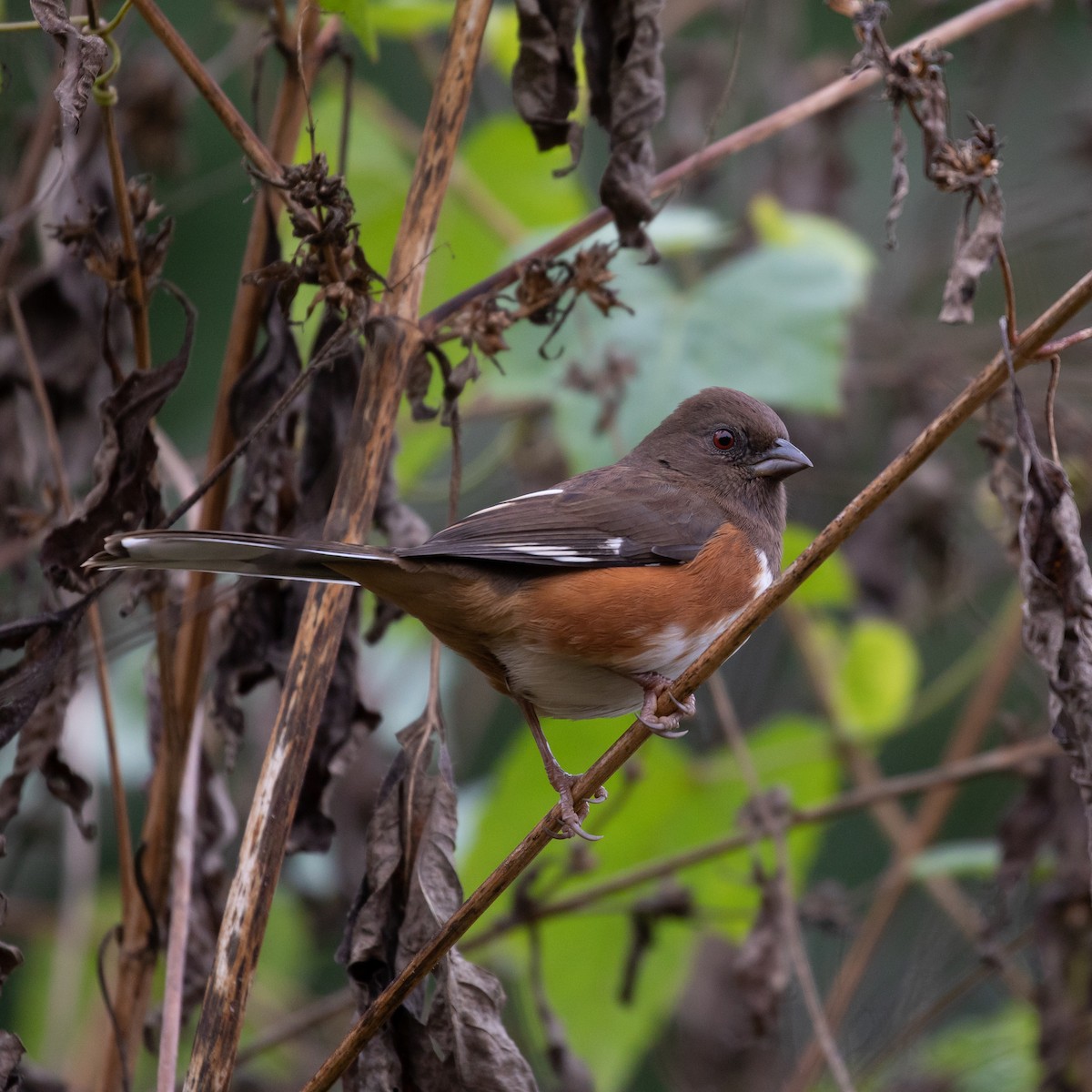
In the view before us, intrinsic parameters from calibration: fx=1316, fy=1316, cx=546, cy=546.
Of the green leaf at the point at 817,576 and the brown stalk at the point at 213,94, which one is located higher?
the brown stalk at the point at 213,94

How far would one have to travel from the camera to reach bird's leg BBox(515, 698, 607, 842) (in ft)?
7.50

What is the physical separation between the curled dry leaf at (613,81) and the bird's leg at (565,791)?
40.0 inches

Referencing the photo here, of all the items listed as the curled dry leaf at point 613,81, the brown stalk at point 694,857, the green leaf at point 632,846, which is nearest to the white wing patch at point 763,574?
the brown stalk at point 694,857

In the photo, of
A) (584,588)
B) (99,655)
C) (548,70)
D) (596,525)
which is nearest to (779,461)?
(596,525)

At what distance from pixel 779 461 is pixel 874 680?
118 centimetres

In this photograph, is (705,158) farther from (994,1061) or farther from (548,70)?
(994,1061)

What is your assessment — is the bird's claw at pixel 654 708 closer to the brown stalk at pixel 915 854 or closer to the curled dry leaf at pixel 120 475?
the curled dry leaf at pixel 120 475

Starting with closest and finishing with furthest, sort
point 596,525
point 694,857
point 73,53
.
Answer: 1. point 73,53
2. point 596,525
3. point 694,857

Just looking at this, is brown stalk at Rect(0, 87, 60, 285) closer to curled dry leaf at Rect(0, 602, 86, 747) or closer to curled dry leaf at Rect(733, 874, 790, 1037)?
curled dry leaf at Rect(0, 602, 86, 747)

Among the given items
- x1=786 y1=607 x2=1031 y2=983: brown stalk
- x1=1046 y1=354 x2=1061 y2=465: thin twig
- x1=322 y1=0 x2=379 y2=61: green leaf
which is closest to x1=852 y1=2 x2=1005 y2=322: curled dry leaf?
x1=1046 y1=354 x2=1061 y2=465: thin twig

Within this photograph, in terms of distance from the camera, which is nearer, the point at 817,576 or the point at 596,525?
the point at 596,525

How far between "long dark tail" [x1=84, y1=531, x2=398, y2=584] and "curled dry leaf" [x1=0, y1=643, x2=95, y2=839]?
28 cm

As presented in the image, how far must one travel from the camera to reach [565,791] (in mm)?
2371

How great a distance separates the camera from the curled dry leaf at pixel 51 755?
2.23 meters
